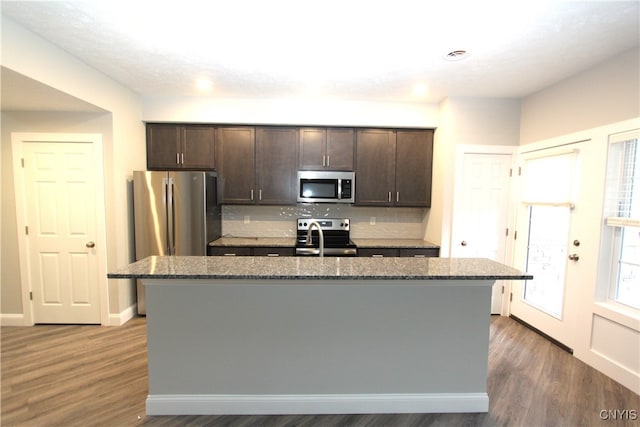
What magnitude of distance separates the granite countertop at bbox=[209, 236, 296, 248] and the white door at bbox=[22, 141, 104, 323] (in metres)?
1.29

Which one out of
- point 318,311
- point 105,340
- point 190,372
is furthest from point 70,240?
point 318,311

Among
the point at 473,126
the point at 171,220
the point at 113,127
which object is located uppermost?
the point at 473,126

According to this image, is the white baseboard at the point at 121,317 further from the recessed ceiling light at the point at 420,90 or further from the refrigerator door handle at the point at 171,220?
the recessed ceiling light at the point at 420,90

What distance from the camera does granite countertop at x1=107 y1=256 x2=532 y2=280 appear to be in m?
1.61

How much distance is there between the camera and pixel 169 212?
3.18 metres

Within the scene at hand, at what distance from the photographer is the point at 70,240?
308cm

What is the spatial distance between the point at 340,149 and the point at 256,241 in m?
1.60

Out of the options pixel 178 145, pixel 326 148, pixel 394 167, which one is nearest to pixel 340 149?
pixel 326 148

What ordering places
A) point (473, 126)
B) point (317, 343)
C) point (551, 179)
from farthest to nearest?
point (473, 126) < point (551, 179) < point (317, 343)

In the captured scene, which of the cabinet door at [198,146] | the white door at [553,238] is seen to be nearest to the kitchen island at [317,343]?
the white door at [553,238]

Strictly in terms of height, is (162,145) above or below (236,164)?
above

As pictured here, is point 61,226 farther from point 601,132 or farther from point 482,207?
point 601,132

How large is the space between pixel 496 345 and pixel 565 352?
0.60 meters

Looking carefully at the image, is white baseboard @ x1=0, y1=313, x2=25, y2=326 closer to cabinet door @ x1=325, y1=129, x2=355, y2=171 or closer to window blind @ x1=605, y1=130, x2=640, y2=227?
cabinet door @ x1=325, y1=129, x2=355, y2=171
